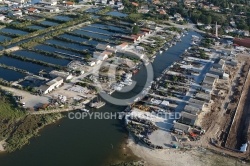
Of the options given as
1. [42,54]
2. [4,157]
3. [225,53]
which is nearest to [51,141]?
[4,157]

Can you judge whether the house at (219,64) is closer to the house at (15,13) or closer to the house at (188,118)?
the house at (188,118)

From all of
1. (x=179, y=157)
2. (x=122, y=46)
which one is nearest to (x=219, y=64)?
(x=122, y=46)

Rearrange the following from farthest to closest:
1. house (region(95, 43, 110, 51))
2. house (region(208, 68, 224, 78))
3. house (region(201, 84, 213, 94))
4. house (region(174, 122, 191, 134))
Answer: house (region(95, 43, 110, 51)) < house (region(208, 68, 224, 78)) < house (region(201, 84, 213, 94)) < house (region(174, 122, 191, 134))

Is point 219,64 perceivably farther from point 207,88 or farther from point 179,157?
point 179,157

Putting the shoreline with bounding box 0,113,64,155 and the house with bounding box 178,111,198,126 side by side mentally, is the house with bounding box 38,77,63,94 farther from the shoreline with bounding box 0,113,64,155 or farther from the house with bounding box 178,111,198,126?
the house with bounding box 178,111,198,126

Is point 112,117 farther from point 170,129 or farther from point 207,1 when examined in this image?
point 207,1

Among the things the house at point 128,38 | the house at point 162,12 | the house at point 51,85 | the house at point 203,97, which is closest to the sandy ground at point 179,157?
the house at point 203,97

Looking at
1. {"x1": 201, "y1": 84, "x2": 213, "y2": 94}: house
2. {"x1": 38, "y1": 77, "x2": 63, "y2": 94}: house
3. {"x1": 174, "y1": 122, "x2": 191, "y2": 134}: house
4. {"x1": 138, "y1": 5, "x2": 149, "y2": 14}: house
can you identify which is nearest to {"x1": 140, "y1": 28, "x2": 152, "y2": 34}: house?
{"x1": 138, "y1": 5, "x2": 149, "y2": 14}: house
